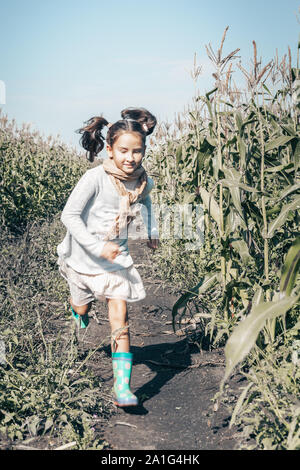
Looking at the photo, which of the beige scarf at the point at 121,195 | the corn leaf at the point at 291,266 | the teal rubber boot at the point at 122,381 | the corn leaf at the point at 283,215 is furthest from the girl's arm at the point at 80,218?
the corn leaf at the point at 291,266

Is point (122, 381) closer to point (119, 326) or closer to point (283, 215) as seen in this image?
point (119, 326)

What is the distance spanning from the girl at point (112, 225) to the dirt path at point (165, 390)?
0.93 ft

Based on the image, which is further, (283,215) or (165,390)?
(165,390)

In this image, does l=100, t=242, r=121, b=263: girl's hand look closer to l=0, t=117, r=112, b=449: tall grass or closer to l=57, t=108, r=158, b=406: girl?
l=57, t=108, r=158, b=406: girl

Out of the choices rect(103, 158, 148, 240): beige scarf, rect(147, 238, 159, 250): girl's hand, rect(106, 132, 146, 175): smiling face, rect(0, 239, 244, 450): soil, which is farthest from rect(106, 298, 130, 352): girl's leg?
rect(106, 132, 146, 175): smiling face

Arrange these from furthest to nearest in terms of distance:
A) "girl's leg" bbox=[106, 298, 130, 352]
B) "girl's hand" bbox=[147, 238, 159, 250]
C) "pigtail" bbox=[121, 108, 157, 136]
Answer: "girl's hand" bbox=[147, 238, 159, 250] → "pigtail" bbox=[121, 108, 157, 136] → "girl's leg" bbox=[106, 298, 130, 352]

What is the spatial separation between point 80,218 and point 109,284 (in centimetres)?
39

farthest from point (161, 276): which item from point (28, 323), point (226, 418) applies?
point (226, 418)

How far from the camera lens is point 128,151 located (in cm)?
290

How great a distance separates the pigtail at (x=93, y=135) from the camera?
10.7 ft

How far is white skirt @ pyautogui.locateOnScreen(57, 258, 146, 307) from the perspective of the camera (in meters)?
2.91

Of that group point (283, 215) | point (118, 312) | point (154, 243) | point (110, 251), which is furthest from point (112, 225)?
point (283, 215)

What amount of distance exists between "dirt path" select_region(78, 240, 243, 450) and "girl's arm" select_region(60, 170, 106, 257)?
0.78 meters

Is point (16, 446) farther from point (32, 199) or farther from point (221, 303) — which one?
point (32, 199)
